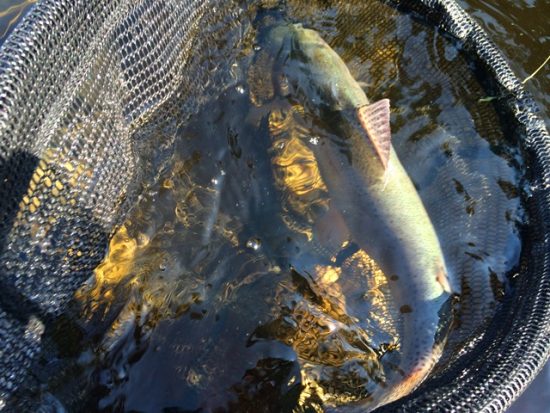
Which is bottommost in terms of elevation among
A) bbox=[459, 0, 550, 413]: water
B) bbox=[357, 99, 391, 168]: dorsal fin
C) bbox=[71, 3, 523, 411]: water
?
bbox=[71, 3, 523, 411]: water

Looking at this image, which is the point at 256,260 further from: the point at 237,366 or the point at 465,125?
the point at 465,125

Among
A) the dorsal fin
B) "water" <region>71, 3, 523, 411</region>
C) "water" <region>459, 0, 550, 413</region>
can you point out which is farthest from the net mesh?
"water" <region>459, 0, 550, 413</region>

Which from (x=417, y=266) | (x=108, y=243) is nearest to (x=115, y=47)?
(x=108, y=243)

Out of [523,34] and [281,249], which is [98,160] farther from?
[523,34]

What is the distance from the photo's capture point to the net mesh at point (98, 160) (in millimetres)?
1432

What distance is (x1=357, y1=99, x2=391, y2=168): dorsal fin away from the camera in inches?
86.0

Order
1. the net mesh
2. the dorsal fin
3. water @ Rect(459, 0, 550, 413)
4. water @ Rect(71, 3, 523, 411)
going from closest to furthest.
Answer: the net mesh → water @ Rect(71, 3, 523, 411) → the dorsal fin → water @ Rect(459, 0, 550, 413)

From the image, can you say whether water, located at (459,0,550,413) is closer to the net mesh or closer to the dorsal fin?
the net mesh

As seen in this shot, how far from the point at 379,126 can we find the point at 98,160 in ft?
3.64

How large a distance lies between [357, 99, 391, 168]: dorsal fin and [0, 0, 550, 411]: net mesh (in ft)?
1.59

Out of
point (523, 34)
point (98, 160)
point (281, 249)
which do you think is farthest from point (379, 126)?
point (523, 34)

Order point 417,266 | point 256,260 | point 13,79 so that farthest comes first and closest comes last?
point 256,260
point 417,266
point 13,79

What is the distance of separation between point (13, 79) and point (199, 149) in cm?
104

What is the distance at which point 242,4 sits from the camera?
8.48 feet
